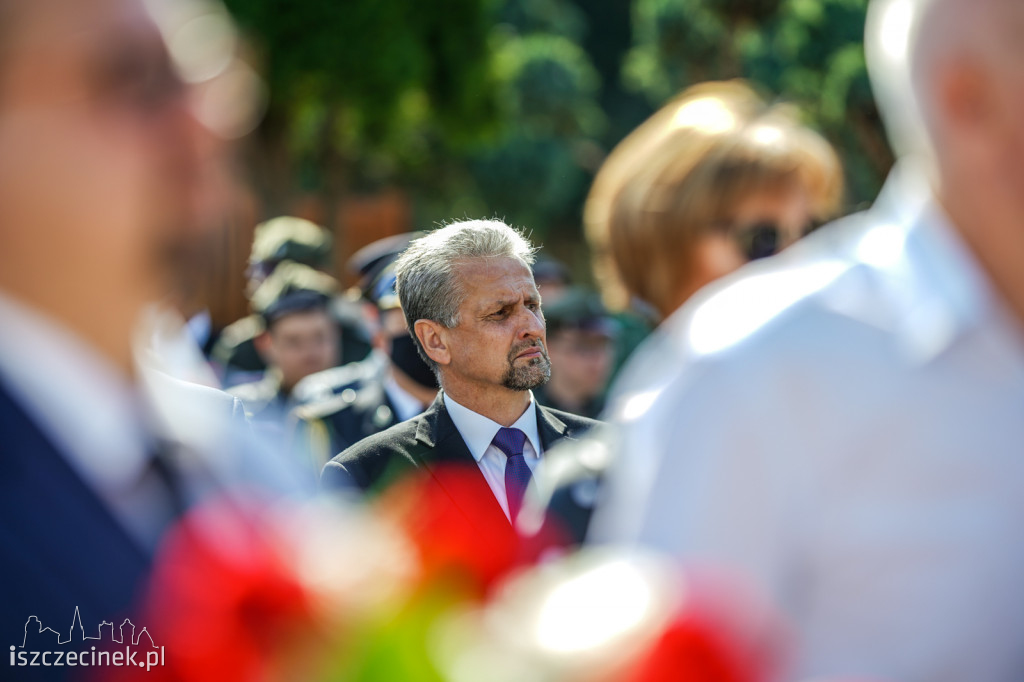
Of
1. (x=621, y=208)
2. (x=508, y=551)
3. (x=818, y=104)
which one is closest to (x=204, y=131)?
(x=508, y=551)

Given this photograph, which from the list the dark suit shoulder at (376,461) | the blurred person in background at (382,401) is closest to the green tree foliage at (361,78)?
the blurred person in background at (382,401)

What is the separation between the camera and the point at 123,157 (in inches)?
41.2

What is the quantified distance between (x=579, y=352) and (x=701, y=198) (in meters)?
3.76

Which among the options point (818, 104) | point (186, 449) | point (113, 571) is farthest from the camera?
point (818, 104)

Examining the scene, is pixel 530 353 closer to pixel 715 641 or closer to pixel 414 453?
pixel 414 453

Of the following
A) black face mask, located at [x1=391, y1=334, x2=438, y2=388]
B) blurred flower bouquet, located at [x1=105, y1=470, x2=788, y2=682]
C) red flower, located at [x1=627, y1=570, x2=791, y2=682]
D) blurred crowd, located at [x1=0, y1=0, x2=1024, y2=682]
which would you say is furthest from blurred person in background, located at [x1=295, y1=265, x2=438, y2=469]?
red flower, located at [x1=627, y1=570, x2=791, y2=682]

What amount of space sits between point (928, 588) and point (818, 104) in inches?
905

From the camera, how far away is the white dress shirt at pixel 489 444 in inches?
112

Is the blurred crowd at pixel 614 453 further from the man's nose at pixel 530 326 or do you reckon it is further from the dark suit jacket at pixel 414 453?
the man's nose at pixel 530 326

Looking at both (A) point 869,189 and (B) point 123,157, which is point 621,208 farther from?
(A) point 869,189

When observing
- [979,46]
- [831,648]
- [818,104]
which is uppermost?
[818,104]

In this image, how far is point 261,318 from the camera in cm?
554

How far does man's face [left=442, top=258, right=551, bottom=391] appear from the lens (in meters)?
2.83

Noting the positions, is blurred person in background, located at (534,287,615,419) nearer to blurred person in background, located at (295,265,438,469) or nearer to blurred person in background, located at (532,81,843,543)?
blurred person in background, located at (295,265,438,469)
